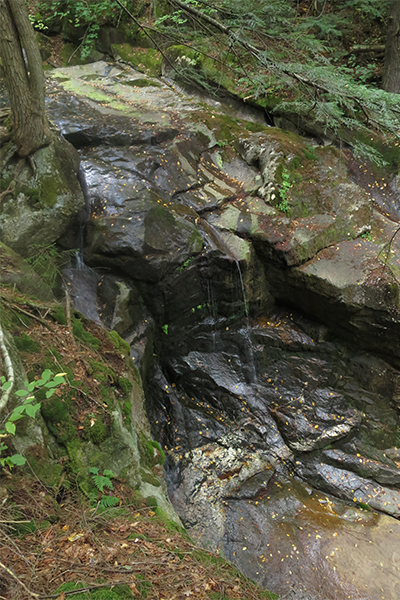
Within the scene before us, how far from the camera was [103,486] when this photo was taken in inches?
117

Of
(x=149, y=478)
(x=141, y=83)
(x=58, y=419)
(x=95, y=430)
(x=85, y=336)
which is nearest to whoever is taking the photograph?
(x=58, y=419)

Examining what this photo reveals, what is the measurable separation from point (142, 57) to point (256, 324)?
9.61 metres

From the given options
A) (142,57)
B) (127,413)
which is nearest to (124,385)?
(127,413)

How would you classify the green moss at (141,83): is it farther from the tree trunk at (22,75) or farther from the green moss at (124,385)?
the green moss at (124,385)

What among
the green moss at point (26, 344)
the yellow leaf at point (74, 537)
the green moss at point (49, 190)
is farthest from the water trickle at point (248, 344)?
the yellow leaf at point (74, 537)

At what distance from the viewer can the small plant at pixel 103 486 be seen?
110 inches

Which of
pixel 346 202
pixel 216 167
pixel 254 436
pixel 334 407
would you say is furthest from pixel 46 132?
pixel 334 407

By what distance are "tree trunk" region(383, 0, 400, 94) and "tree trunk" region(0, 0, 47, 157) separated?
27.0 ft

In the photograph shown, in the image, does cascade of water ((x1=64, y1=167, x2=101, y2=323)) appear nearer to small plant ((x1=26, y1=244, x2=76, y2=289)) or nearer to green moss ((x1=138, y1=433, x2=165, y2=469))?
small plant ((x1=26, y1=244, x2=76, y2=289))

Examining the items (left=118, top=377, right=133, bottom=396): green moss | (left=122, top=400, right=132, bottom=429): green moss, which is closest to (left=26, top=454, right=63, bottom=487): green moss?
(left=122, top=400, right=132, bottom=429): green moss

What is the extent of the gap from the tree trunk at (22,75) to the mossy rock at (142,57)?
6921 millimetres

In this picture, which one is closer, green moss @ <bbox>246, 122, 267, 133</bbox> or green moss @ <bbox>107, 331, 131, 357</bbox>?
green moss @ <bbox>107, 331, 131, 357</bbox>

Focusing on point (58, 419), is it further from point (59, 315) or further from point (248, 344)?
point (248, 344)

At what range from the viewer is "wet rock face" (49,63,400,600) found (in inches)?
224
